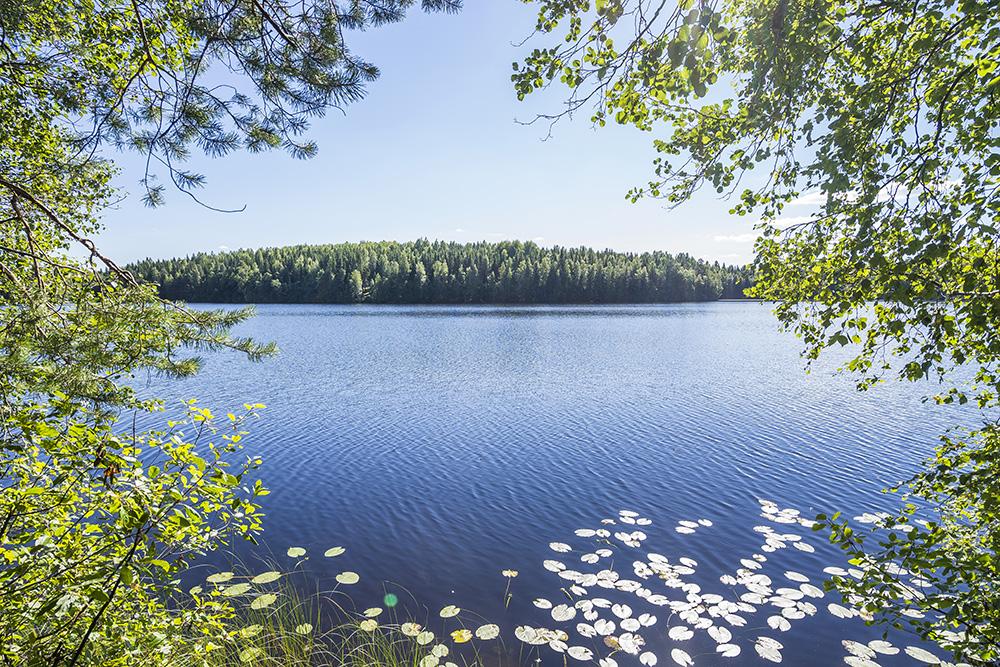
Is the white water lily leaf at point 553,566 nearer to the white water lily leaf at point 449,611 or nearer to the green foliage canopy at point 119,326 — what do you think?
the white water lily leaf at point 449,611

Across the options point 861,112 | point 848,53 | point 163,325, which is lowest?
point 163,325

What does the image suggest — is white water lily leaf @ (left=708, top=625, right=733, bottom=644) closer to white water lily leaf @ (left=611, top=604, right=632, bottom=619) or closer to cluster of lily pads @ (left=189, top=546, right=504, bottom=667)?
white water lily leaf @ (left=611, top=604, right=632, bottom=619)

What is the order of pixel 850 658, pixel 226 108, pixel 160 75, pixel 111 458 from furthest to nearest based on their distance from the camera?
pixel 850 658 < pixel 226 108 < pixel 160 75 < pixel 111 458

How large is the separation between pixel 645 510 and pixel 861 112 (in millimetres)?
10907

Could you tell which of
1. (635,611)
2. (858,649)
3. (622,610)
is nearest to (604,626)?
(622,610)

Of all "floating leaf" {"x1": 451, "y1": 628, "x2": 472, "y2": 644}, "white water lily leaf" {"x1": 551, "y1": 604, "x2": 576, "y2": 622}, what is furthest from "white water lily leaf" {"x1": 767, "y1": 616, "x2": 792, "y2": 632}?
"floating leaf" {"x1": 451, "y1": 628, "x2": 472, "y2": 644}

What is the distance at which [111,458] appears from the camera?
3309 millimetres

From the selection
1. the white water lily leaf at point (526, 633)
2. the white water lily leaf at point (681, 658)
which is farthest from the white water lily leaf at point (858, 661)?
the white water lily leaf at point (526, 633)

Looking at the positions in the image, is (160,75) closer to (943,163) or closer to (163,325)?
(163,325)

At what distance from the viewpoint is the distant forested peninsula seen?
13062 cm

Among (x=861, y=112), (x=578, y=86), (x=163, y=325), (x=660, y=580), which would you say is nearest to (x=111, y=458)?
(x=163, y=325)

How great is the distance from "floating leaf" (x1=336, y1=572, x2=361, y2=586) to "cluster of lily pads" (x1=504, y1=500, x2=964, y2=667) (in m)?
→ 3.55

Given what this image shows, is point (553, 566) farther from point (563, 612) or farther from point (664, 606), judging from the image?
point (664, 606)

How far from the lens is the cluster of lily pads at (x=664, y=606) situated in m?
7.91
